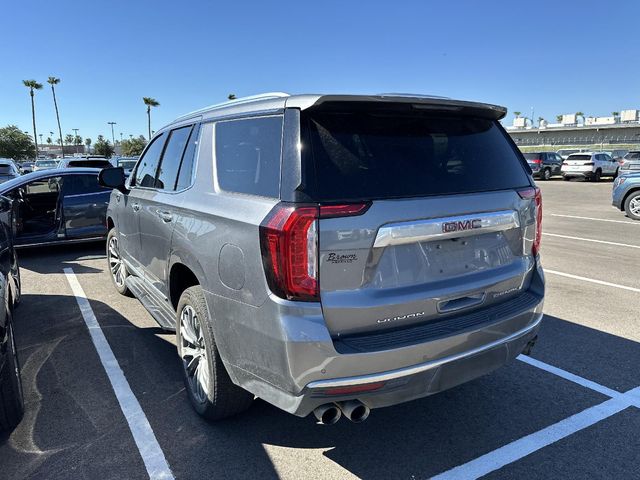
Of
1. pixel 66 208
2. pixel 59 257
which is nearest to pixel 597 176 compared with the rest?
pixel 66 208

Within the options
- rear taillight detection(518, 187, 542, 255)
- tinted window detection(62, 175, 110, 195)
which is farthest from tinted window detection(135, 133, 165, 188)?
tinted window detection(62, 175, 110, 195)

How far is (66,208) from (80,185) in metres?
0.51

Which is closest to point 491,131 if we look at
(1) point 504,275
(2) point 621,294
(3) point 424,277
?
(1) point 504,275

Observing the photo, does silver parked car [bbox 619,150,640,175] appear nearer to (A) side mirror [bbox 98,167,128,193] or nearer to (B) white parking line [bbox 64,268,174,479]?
(A) side mirror [bbox 98,167,128,193]

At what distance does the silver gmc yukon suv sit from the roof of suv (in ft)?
0.04

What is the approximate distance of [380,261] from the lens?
2.27 metres

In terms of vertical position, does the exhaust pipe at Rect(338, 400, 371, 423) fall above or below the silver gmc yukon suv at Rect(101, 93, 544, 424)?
below

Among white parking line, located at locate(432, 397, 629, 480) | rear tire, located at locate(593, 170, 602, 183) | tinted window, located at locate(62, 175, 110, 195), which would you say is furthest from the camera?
rear tire, located at locate(593, 170, 602, 183)

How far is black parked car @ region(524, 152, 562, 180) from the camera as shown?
102 feet

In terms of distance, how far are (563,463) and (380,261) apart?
1626 mm

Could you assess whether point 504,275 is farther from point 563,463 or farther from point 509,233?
point 563,463

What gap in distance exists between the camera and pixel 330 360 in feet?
7.00

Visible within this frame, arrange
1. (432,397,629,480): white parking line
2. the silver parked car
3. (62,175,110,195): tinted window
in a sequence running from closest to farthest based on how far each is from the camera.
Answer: (432,397,629,480): white parking line
(62,175,110,195): tinted window
the silver parked car

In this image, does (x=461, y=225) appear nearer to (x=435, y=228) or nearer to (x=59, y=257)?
(x=435, y=228)
